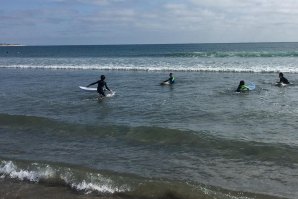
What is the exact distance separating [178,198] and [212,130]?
17.8ft

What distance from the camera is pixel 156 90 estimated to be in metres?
25.4

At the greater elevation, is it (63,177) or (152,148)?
(152,148)

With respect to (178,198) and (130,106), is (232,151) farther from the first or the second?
(130,106)

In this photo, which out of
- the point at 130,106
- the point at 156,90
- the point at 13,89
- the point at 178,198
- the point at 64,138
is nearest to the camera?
the point at 178,198

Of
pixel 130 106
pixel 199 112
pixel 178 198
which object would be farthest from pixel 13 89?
pixel 178 198

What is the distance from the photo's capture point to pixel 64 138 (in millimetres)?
13422

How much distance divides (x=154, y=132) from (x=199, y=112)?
3.86 meters

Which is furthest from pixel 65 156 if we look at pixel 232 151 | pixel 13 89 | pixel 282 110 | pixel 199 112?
pixel 13 89

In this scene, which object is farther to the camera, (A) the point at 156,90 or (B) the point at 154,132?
(A) the point at 156,90

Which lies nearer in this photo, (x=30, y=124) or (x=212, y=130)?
(x=212, y=130)

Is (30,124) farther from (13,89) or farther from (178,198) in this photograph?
(13,89)

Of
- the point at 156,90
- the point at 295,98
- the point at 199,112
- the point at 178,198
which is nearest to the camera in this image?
the point at 178,198

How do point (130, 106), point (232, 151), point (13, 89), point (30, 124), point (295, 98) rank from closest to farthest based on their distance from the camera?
point (232, 151) → point (30, 124) → point (130, 106) → point (295, 98) → point (13, 89)

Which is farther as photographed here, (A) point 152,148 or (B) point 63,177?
(A) point 152,148
